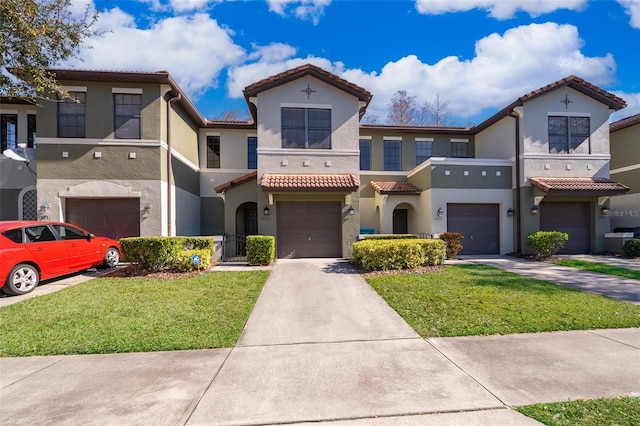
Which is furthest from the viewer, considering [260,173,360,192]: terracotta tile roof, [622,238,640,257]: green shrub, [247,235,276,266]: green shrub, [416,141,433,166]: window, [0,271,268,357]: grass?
[416,141,433,166]: window

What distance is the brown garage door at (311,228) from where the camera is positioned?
40.7 feet

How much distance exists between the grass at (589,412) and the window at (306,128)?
10.8 meters

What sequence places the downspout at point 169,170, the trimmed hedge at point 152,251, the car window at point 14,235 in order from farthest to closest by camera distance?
the downspout at point 169,170
the trimmed hedge at point 152,251
the car window at point 14,235

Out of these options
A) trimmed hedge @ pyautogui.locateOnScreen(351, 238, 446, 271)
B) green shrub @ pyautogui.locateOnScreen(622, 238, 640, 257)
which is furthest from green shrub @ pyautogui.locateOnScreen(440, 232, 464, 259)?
green shrub @ pyautogui.locateOnScreen(622, 238, 640, 257)

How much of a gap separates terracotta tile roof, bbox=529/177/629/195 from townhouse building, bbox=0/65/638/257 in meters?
0.06

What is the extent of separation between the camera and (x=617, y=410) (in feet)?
9.07

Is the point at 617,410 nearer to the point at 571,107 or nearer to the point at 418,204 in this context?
the point at 418,204

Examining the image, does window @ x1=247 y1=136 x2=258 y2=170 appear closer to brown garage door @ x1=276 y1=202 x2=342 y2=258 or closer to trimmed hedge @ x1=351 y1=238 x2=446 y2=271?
brown garage door @ x1=276 y1=202 x2=342 y2=258

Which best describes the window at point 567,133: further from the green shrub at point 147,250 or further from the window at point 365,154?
the green shrub at point 147,250

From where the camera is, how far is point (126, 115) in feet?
37.1

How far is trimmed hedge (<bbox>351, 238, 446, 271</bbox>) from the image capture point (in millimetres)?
9508

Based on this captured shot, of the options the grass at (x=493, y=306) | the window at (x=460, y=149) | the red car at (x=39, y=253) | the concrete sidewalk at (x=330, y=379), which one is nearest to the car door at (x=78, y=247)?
the red car at (x=39, y=253)

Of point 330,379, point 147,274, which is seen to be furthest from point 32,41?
point 330,379

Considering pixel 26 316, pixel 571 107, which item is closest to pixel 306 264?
pixel 26 316
